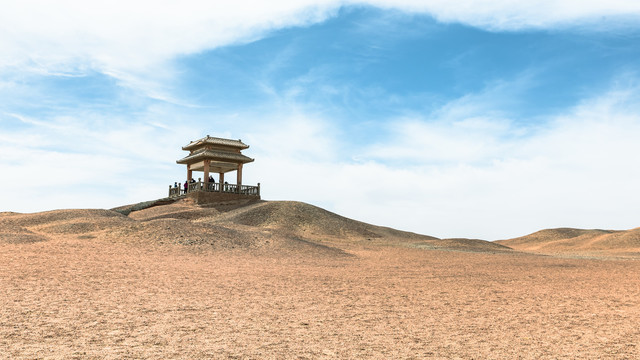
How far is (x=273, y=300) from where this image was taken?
35.3ft

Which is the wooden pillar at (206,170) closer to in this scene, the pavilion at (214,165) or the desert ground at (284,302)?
the pavilion at (214,165)

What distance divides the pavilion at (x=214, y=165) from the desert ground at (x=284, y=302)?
20.4 metres

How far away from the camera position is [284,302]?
417 inches

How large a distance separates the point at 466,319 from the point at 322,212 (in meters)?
28.8

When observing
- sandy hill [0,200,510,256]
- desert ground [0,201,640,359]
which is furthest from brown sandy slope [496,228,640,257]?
desert ground [0,201,640,359]

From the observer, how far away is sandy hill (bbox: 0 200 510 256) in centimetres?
2095

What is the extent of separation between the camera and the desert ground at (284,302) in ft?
24.3

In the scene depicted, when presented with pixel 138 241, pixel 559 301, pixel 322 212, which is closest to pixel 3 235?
pixel 138 241

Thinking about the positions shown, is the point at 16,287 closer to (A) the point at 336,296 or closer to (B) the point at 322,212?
(A) the point at 336,296

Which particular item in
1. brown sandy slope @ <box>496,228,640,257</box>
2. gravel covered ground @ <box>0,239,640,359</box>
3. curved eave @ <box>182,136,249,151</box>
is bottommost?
gravel covered ground @ <box>0,239,640,359</box>

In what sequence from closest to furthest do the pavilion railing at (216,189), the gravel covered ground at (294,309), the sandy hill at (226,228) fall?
the gravel covered ground at (294,309) < the sandy hill at (226,228) < the pavilion railing at (216,189)

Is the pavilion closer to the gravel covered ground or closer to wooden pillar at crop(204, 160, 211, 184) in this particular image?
wooden pillar at crop(204, 160, 211, 184)

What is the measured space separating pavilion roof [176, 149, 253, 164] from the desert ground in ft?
70.6

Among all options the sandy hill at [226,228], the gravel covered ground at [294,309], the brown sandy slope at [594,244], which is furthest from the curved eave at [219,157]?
the gravel covered ground at [294,309]
